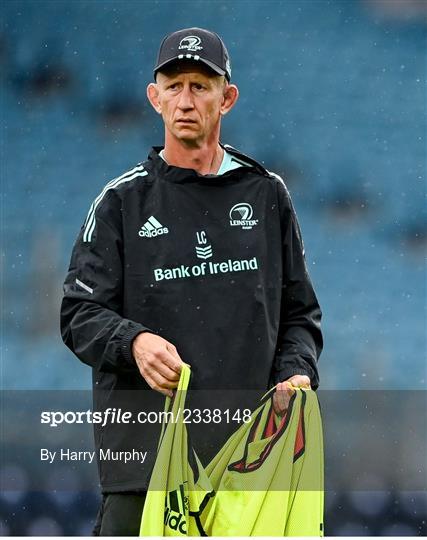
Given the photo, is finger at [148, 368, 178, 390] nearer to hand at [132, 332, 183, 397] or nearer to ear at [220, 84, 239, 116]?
hand at [132, 332, 183, 397]

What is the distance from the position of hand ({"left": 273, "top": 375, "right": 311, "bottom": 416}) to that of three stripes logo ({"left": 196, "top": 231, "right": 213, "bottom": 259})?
1.14ft

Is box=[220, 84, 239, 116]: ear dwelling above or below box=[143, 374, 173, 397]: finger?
above

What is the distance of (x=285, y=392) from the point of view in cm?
273

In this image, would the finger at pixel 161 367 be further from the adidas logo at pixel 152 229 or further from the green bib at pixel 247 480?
the adidas logo at pixel 152 229

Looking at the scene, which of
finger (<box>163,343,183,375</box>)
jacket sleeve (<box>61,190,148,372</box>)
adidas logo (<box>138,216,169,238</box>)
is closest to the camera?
finger (<box>163,343,183,375</box>)

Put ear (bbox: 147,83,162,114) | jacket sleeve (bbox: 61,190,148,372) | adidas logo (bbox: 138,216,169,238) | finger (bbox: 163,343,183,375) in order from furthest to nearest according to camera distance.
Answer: ear (bbox: 147,83,162,114) < adidas logo (bbox: 138,216,169,238) < jacket sleeve (bbox: 61,190,148,372) < finger (bbox: 163,343,183,375)

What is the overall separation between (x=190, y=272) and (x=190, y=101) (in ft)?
1.34

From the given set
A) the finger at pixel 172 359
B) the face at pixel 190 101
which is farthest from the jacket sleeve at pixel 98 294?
the face at pixel 190 101

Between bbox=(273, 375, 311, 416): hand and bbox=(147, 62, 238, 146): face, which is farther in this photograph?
bbox=(147, 62, 238, 146): face

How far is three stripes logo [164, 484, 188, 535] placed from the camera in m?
2.57

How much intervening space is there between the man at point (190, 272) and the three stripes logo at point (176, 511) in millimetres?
159

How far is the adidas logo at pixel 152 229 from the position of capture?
2.80 m

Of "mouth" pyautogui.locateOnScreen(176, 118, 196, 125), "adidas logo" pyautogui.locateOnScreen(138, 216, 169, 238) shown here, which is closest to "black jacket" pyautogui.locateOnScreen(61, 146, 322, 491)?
"adidas logo" pyautogui.locateOnScreen(138, 216, 169, 238)

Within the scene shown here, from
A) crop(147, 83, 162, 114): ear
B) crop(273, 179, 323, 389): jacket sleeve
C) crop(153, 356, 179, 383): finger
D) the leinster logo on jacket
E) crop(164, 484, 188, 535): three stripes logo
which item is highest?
crop(147, 83, 162, 114): ear
